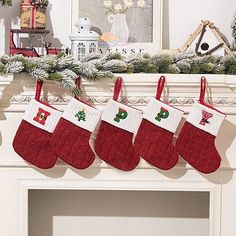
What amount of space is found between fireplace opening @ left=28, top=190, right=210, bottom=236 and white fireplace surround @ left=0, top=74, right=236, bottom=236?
0.63ft

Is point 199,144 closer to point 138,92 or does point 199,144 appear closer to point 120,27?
point 138,92

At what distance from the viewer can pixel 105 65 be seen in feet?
5.72

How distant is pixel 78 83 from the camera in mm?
1754

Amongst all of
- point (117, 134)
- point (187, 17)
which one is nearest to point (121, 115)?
point (117, 134)

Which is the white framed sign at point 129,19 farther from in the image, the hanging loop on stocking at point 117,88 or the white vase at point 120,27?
the hanging loop on stocking at point 117,88

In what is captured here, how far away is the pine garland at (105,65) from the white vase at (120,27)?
27 centimetres

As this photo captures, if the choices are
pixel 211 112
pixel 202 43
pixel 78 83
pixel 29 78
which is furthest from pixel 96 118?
pixel 202 43

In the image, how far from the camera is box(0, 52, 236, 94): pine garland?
170 cm

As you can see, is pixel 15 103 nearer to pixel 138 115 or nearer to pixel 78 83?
pixel 78 83

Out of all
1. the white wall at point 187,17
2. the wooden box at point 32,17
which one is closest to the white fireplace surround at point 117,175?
the wooden box at point 32,17

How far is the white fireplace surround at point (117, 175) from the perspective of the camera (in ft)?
5.85

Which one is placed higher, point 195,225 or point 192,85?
point 192,85

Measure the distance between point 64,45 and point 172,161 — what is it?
2.00 ft

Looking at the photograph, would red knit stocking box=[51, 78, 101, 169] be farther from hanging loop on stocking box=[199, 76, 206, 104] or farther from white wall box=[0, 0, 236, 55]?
white wall box=[0, 0, 236, 55]
